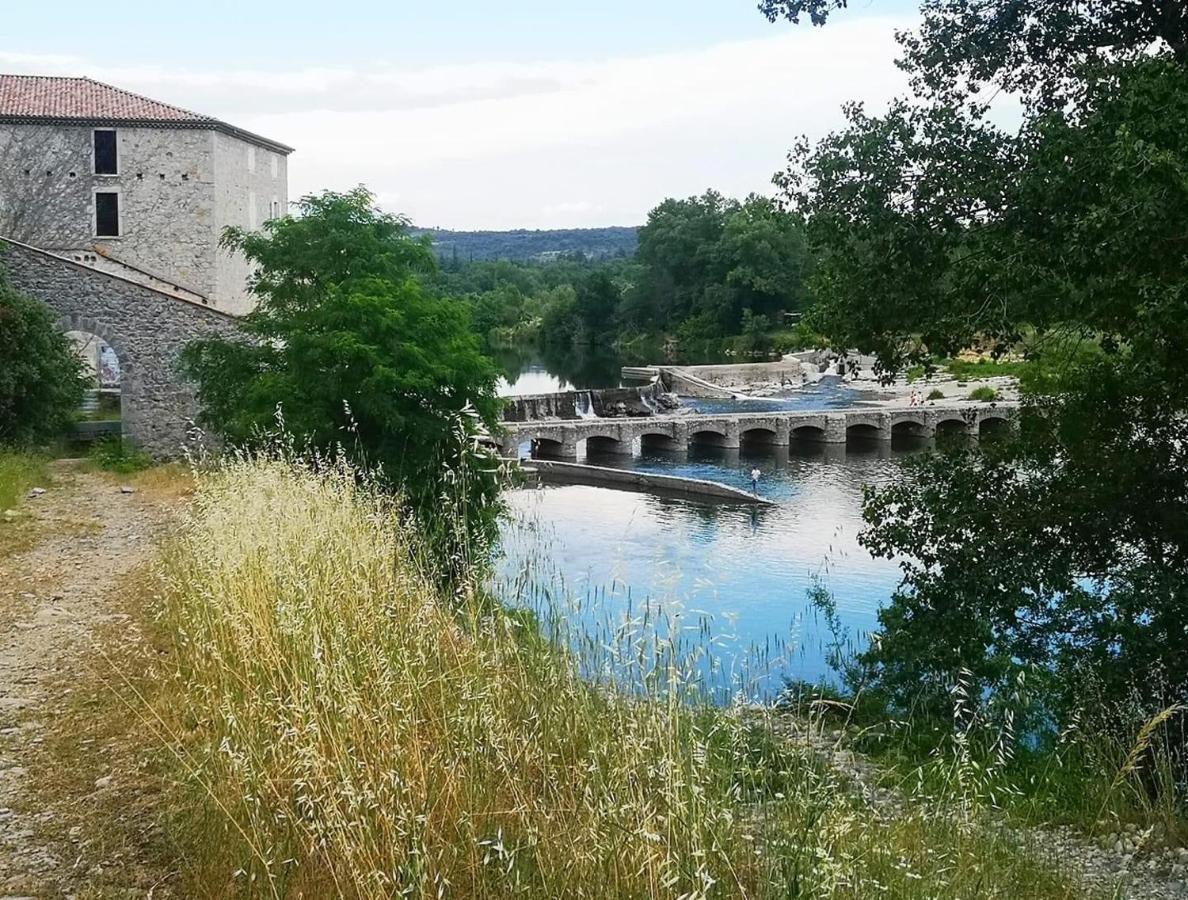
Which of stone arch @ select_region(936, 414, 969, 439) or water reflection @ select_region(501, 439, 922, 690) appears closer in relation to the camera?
water reflection @ select_region(501, 439, 922, 690)

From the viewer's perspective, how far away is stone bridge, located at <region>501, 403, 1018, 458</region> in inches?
1644

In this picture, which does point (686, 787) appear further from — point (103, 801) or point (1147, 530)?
point (1147, 530)

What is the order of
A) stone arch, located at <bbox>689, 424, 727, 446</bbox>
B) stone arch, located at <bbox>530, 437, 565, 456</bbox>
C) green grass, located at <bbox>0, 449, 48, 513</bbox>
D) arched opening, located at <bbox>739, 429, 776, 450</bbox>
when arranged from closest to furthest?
1. green grass, located at <bbox>0, 449, 48, 513</bbox>
2. stone arch, located at <bbox>530, 437, 565, 456</bbox>
3. stone arch, located at <bbox>689, 424, 727, 446</bbox>
4. arched opening, located at <bbox>739, 429, 776, 450</bbox>

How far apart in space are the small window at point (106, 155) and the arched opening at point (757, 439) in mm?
23109

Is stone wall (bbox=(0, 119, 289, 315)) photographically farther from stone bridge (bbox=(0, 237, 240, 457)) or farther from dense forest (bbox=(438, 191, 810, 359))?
dense forest (bbox=(438, 191, 810, 359))

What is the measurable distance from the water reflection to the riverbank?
4.55 feet

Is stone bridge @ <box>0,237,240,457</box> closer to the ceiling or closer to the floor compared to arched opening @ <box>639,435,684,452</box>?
closer to the ceiling

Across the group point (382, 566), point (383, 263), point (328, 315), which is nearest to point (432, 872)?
point (382, 566)

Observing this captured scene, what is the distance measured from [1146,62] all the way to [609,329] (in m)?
84.3

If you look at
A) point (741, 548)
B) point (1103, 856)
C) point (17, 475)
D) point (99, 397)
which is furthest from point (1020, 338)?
point (99, 397)

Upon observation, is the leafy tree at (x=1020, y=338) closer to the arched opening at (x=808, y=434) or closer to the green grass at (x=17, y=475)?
the green grass at (x=17, y=475)

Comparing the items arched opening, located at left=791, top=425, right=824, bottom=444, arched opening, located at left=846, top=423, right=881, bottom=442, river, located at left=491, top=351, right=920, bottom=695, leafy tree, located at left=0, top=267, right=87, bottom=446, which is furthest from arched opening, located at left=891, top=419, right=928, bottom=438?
leafy tree, located at left=0, top=267, right=87, bottom=446

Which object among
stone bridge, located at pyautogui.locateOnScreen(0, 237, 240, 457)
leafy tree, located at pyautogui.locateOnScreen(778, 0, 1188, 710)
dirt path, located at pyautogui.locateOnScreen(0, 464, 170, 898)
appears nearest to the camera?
dirt path, located at pyautogui.locateOnScreen(0, 464, 170, 898)

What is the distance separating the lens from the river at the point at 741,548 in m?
13.0
